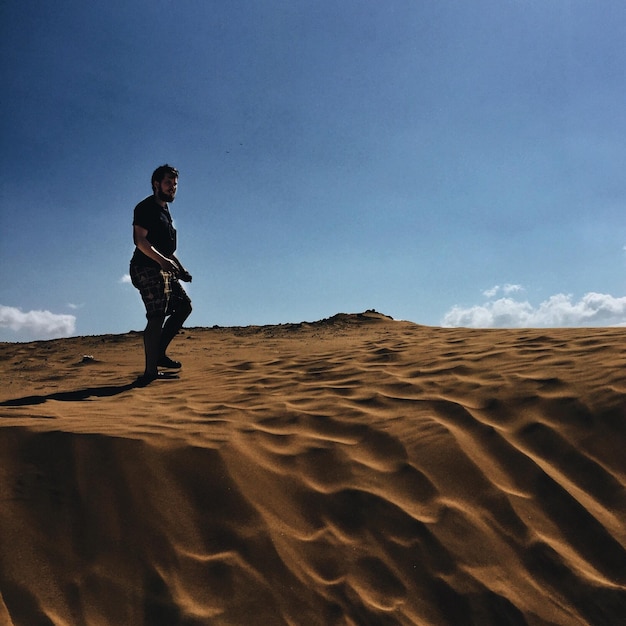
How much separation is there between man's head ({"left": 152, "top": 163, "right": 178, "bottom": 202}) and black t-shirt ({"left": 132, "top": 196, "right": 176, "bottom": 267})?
0.31 ft

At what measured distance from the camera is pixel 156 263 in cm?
469

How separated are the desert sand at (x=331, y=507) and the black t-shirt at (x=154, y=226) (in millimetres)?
1745

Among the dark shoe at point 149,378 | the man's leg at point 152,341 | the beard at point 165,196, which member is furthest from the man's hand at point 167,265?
the dark shoe at point 149,378

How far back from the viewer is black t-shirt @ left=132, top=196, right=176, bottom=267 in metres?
4.70

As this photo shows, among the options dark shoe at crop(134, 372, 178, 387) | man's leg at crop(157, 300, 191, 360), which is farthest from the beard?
dark shoe at crop(134, 372, 178, 387)

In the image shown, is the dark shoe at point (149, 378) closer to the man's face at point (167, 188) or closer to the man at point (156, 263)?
the man at point (156, 263)

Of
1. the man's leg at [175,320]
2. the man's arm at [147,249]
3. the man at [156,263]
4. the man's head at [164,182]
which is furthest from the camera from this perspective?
the man's leg at [175,320]

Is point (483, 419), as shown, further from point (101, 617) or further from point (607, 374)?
point (101, 617)

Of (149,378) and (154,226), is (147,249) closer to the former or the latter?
(154,226)

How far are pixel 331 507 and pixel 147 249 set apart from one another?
10.7 ft

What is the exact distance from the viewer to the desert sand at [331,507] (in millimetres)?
1722

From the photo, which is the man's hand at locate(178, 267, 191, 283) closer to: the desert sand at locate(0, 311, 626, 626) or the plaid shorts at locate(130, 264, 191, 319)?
the plaid shorts at locate(130, 264, 191, 319)

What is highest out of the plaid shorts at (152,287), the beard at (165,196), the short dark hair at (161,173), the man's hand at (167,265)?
the short dark hair at (161,173)

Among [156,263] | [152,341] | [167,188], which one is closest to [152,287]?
[156,263]
